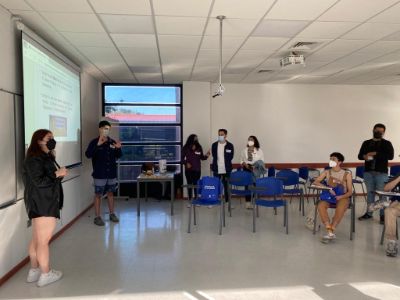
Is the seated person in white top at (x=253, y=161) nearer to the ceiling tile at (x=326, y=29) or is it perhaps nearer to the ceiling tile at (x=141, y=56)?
the ceiling tile at (x=141, y=56)

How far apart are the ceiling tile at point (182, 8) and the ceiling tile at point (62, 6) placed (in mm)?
707

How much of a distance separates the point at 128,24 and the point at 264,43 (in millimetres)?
1882

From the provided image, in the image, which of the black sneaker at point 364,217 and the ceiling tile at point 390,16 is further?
the black sneaker at point 364,217

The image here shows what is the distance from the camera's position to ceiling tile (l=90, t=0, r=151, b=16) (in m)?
3.05

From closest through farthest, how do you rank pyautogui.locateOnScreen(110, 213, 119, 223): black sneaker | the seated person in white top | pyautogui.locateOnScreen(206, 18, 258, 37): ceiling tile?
1. pyautogui.locateOnScreen(206, 18, 258, 37): ceiling tile
2. pyautogui.locateOnScreen(110, 213, 119, 223): black sneaker
3. the seated person in white top

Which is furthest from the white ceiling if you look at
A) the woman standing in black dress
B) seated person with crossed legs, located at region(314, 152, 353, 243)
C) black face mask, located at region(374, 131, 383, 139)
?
seated person with crossed legs, located at region(314, 152, 353, 243)

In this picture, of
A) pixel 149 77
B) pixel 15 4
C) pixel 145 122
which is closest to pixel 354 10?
pixel 15 4

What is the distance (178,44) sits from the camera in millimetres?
4395

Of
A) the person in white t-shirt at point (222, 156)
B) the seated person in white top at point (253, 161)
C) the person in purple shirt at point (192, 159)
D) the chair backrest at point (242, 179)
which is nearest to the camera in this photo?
the chair backrest at point (242, 179)

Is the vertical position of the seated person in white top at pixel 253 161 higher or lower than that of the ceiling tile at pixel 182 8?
lower

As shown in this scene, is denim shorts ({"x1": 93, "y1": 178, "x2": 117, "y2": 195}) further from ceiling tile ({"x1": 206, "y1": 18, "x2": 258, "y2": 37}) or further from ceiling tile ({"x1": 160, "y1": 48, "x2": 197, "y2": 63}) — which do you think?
ceiling tile ({"x1": 206, "y1": 18, "x2": 258, "y2": 37})

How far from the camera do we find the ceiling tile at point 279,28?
3.60m

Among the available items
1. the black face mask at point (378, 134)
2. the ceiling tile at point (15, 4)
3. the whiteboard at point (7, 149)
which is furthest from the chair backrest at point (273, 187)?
the ceiling tile at point (15, 4)

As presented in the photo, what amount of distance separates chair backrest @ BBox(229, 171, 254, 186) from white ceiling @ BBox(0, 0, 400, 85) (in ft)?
6.61
